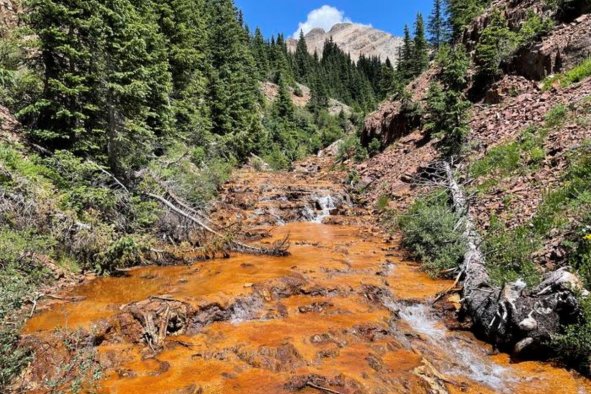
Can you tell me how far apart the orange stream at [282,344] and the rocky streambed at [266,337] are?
2cm

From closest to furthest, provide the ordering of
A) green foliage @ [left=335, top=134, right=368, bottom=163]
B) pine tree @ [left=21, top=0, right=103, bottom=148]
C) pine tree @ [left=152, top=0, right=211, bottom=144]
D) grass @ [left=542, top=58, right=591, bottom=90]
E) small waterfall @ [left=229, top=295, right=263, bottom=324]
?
small waterfall @ [left=229, top=295, right=263, bottom=324] → pine tree @ [left=21, top=0, right=103, bottom=148] → grass @ [left=542, top=58, right=591, bottom=90] → pine tree @ [left=152, top=0, right=211, bottom=144] → green foliage @ [left=335, top=134, right=368, bottom=163]

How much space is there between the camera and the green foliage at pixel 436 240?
10.7 meters

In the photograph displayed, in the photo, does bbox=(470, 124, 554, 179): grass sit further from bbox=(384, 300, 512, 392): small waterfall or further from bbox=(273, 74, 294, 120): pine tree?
bbox=(273, 74, 294, 120): pine tree

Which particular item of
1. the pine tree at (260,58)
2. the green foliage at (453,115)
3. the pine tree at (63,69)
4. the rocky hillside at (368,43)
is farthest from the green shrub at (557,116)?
the rocky hillside at (368,43)

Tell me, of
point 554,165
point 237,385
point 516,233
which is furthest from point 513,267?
point 237,385

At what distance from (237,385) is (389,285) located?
5373 mm

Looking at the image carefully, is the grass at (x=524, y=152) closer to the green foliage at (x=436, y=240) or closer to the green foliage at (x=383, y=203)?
the green foliage at (x=436, y=240)

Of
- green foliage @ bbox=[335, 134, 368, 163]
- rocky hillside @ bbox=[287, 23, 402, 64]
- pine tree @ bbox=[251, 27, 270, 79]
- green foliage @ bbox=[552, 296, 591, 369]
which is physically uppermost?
rocky hillside @ bbox=[287, 23, 402, 64]

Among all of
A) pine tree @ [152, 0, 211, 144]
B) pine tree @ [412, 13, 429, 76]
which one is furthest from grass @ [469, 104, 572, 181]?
pine tree @ [412, 13, 429, 76]

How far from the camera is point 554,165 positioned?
10.9 metres

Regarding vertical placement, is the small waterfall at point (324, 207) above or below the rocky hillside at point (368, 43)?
below

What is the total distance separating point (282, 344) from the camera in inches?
263

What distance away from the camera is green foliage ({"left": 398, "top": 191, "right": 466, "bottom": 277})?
1067 centimetres

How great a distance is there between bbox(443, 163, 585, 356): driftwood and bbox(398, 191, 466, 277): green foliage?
107 inches
